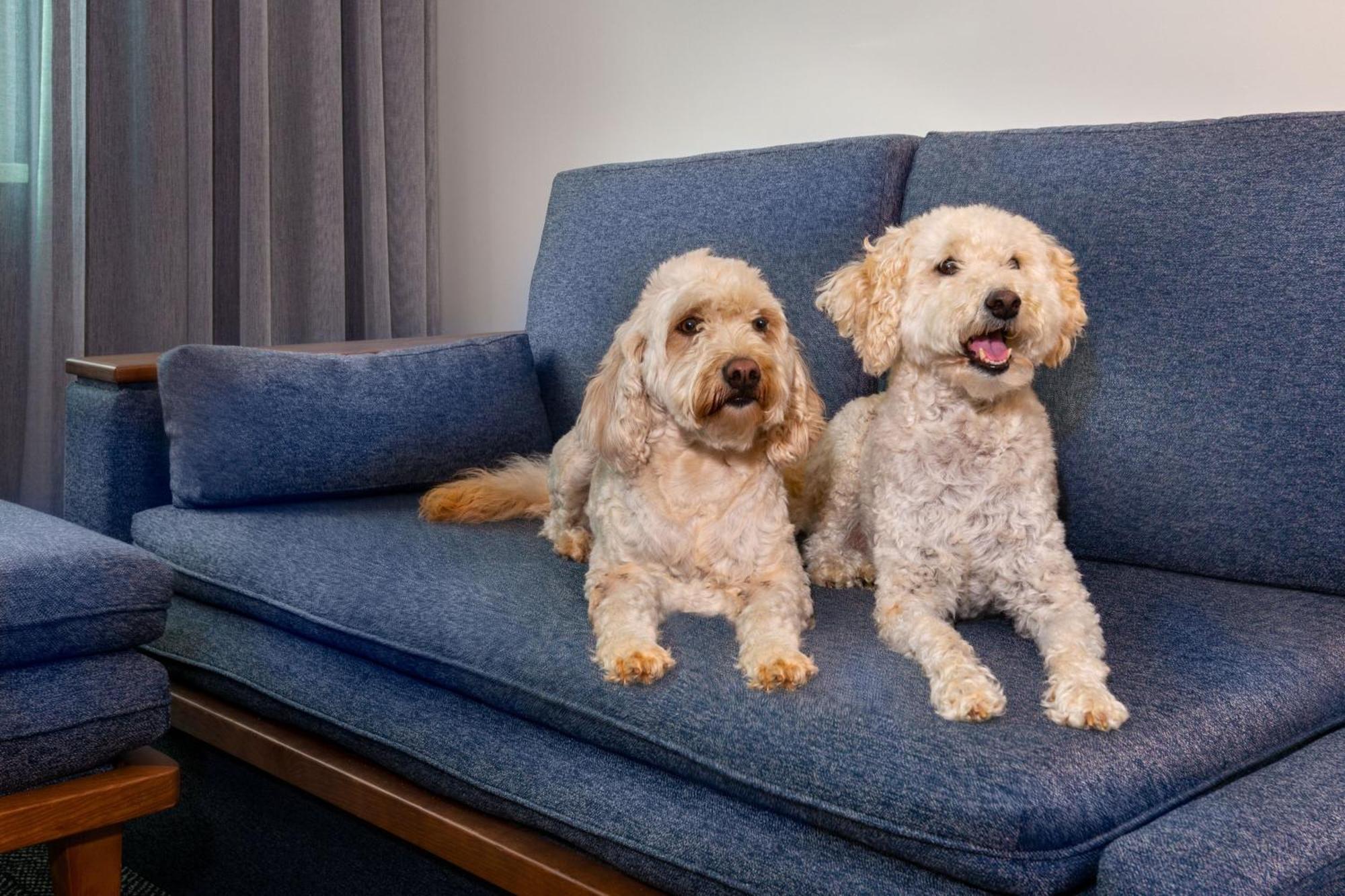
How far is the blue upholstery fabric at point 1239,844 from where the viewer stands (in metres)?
1.30

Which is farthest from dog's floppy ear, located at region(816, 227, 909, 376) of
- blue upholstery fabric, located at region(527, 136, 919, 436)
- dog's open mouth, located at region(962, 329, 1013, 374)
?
blue upholstery fabric, located at region(527, 136, 919, 436)

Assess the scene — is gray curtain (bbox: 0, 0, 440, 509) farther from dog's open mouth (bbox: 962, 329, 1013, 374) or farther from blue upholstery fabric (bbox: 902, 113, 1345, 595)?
dog's open mouth (bbox: 962, 329, 1013, 374)

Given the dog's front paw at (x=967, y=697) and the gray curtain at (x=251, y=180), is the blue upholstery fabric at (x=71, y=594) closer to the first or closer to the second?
the dog's front paw at (x=967, y=697)

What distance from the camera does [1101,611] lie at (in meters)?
1.92

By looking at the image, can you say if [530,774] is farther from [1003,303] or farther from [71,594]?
[1003,303]

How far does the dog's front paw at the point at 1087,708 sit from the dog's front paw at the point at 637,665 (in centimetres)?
49

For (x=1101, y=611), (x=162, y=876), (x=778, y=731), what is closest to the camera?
(x=778, y=731)

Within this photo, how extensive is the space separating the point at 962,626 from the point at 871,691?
384mm

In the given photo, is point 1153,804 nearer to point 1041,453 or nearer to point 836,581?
point 1041,453

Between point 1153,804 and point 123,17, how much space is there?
337 cm

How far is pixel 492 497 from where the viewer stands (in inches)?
100

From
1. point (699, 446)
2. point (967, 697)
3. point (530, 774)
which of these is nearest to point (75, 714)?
point (530, 774)

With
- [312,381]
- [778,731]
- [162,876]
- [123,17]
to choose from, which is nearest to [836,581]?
[778,731]

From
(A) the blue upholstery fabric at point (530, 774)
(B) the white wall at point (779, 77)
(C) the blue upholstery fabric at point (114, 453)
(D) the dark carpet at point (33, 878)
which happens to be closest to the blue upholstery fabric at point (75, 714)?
(A) the blue upholstery fabric at point (530, 774)
